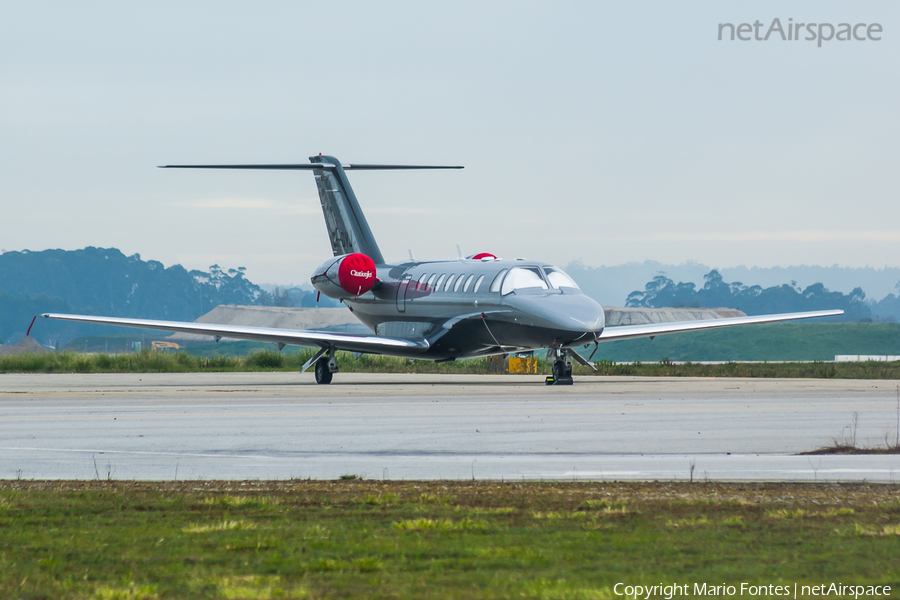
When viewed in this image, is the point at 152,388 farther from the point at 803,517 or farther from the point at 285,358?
the point at 803,517

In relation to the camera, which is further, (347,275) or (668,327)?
(347,275)

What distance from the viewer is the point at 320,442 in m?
12.7

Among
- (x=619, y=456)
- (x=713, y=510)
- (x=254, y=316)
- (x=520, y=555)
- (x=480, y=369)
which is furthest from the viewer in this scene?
(x=254, y=316)

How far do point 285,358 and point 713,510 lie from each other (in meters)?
41.1

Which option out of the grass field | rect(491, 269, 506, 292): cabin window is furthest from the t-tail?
the grass field

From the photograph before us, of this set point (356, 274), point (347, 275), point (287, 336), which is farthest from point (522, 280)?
point (347, 275)

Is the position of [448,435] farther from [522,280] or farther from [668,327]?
[668,327]

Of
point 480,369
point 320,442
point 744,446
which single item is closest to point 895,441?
point 744,446

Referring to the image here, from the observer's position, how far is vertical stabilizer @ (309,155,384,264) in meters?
38.6

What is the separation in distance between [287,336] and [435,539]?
23649 mm

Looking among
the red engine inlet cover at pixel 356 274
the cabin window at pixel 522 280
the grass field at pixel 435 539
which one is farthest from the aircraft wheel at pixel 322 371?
the grass field at pixel 435 539

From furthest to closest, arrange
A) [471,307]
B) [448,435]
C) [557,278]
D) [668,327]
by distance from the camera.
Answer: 1. [668,327]
2. [471,307]
3. [557,278]
4. [448,435]

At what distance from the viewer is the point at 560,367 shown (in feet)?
94.6

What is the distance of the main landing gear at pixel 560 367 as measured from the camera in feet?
93.9
